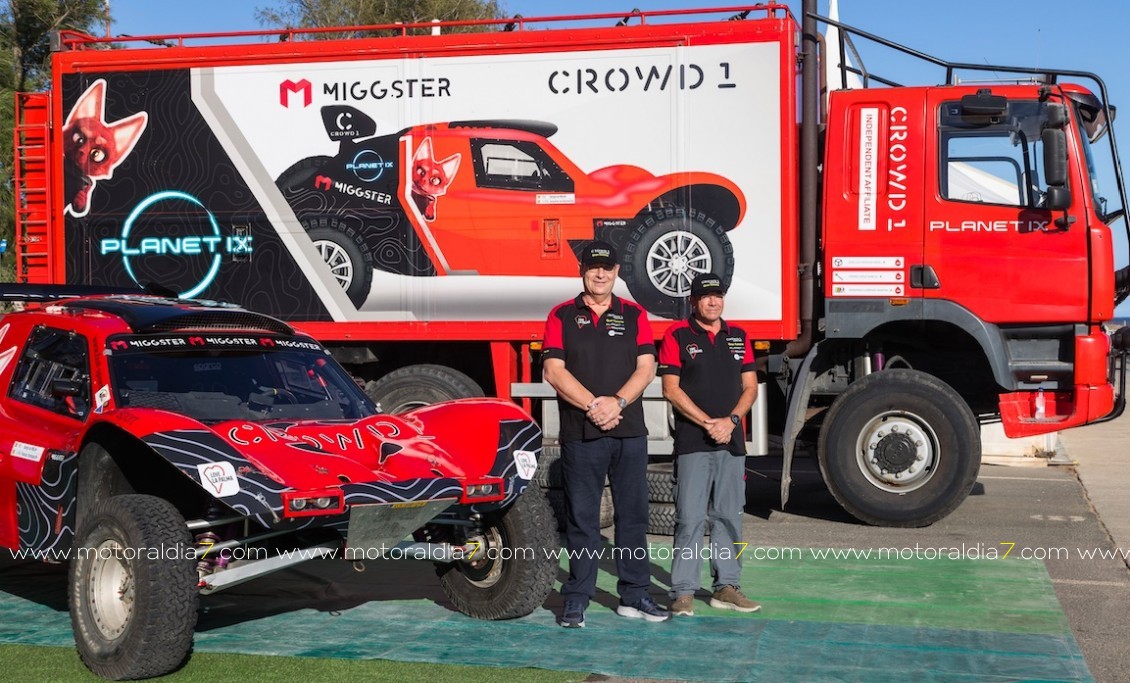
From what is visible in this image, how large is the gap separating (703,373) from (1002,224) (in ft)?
11.6

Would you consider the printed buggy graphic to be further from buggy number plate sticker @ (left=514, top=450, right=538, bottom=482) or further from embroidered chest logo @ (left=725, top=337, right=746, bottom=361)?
buggy number plate sticker @ (left=514, top=450, right=538, bottom=482)

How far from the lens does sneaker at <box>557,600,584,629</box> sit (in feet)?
21.5

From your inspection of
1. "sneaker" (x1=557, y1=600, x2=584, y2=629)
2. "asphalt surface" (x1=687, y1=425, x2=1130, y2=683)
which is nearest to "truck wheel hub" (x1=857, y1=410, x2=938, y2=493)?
"asphalt surface" (x1=687, y1=425, x2=1130, y2=683)

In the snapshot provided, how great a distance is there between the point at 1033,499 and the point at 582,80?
Result: 5.30 meters

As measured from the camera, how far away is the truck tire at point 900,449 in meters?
9.49

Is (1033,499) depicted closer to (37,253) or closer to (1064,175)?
(1064,175)

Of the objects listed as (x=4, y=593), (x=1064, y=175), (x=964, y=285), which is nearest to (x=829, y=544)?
(x=964, y=285)

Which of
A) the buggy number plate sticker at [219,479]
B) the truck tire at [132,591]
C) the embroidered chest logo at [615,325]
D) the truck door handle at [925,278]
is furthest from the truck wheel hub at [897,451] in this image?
the truck tire at [132,591]

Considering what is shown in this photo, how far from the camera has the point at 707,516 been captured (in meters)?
7.09

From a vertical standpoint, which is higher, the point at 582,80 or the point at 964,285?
the point at 582,80

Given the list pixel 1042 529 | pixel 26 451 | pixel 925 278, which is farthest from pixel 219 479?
pixel 1042 529

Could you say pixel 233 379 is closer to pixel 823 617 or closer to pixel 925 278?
pixel 823 617

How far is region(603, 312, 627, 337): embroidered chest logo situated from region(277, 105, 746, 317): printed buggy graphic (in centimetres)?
285

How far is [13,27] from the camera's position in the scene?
21.5 meters
